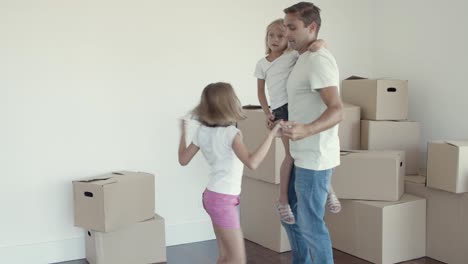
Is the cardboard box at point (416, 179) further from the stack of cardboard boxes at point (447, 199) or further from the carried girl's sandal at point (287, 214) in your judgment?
the carried girl's sandal at point (287, 214)

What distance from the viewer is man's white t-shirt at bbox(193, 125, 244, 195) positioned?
2.13m

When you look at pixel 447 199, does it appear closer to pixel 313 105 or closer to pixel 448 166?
pixel 448 166

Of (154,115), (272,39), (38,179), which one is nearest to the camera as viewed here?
(272,39)

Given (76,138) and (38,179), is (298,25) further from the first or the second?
(38,179)

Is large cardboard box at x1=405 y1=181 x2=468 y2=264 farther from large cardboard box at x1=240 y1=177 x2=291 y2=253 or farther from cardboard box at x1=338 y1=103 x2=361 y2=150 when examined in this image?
large cardboard box at x1=240 y1=177 x2=291 y2=253

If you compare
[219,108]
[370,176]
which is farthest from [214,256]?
[219,108]

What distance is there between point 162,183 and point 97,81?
2.70 ft

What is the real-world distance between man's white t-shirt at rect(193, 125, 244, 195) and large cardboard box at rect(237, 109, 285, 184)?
106 centimetres

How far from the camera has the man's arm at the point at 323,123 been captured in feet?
6.37

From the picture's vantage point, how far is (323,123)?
1.95 meters

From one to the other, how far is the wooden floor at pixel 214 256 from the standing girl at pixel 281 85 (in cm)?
82

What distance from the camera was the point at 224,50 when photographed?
143 inches

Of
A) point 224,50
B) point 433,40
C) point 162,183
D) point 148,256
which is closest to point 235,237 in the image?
point 148,256

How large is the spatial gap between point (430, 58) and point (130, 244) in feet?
8.11
